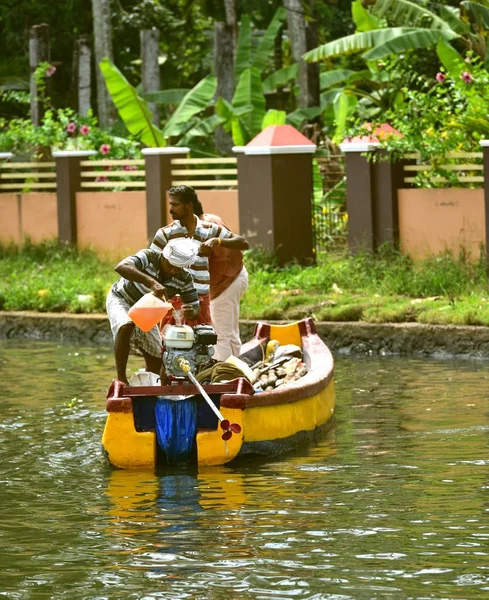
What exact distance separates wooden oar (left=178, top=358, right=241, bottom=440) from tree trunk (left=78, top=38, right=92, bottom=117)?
1681 centimetres

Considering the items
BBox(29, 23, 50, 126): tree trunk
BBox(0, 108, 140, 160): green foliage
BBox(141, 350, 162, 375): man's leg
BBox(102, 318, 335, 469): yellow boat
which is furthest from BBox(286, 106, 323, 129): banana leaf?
BBox(102, 318, 335, 469): yellow boat

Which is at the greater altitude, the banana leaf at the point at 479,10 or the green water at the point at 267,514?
the banana leaf at the point at 479,10

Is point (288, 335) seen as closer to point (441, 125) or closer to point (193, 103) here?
point (441, 125)

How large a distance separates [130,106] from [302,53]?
3.60 m

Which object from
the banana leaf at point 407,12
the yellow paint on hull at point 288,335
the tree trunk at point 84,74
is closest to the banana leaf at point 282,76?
the tree trunk at point 84,74

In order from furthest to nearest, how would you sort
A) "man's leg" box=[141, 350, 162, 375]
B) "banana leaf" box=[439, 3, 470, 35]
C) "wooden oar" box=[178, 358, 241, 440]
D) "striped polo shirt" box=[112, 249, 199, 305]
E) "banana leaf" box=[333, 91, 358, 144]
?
1. "banana leaf" box=[439, 3, 470, 35]
2. "banana leaf" box=[333, 91, 358, 144]
3. "man's leg" box=[141, 350, 162, 375]
4. "striped polo shirt" box=[112, 249, 199, 305]
5. "wooden oar" box=[178, 358, 241, 440]

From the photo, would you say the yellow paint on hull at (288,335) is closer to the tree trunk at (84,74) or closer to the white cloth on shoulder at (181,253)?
the white cloth on shoulder at (181,253)

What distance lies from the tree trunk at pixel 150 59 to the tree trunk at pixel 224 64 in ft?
3.27

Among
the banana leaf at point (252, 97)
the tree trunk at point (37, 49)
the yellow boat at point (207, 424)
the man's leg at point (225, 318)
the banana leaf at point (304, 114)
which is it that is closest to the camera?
the yellow boat at point (207, 424)

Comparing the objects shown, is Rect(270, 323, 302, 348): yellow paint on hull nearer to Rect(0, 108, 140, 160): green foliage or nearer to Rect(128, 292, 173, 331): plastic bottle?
Rect(128, 292, 173, 331): plastic bottle

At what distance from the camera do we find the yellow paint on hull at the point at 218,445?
9.59 m

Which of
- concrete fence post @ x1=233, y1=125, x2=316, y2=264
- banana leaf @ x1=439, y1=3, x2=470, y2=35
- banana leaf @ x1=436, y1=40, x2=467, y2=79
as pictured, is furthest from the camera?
banana leaf @ x1=439, y1=3, x2=470, y2=35

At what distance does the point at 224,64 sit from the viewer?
24688 millimetres

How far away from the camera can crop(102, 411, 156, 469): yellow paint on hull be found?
9633 mm
